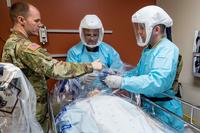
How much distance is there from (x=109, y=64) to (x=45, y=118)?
1030 millimetres

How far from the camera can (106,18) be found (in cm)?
274

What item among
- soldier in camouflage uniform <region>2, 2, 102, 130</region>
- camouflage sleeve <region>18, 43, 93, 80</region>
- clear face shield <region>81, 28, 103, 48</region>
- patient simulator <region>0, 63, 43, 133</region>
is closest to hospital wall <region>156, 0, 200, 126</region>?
clear face shield <region>81, 28, 103, 48</region>

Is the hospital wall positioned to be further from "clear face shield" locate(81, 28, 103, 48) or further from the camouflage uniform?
the camouflage uniform

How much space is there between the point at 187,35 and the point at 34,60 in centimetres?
187

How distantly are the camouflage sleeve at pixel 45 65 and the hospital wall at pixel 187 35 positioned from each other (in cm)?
159

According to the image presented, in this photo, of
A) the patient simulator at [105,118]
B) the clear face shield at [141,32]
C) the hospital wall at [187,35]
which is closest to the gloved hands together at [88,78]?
the patient simulator at [105,118]

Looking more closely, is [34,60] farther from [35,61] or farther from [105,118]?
[105,118]

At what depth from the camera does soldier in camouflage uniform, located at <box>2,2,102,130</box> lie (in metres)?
1.34

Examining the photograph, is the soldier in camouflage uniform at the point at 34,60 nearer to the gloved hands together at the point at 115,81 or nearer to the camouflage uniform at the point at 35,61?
the camouflage uniform at the point at 35,61

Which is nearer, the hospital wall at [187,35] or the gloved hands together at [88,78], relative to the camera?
the gloved hands together at [88,78]

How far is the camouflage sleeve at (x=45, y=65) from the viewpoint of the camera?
134cm

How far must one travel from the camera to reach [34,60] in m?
1.34

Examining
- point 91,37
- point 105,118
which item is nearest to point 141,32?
point 105,118

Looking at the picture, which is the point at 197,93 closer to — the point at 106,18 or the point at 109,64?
the point at 109,64
